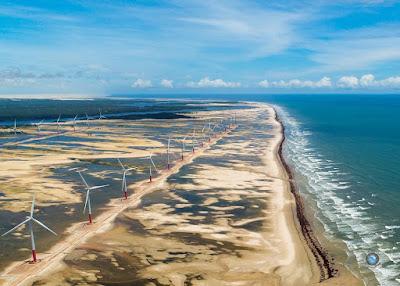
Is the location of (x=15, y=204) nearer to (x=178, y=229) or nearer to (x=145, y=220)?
(x=145, y=220)

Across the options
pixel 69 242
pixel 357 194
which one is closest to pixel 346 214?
pixel 357 194

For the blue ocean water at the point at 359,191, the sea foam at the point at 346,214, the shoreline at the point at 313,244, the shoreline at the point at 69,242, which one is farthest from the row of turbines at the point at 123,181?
the sea foam at the point at 346,214

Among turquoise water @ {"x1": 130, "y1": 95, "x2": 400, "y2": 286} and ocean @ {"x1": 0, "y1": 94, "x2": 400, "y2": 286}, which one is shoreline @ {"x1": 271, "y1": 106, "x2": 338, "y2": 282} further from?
turquoise water @ {"x1": 130, "y1": 95, "x2": 400, "y2": 286}

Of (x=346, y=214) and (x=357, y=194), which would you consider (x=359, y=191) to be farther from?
(x=346, y=214)

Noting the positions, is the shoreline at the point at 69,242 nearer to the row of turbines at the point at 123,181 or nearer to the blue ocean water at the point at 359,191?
the row of turbines at the point at 123,181

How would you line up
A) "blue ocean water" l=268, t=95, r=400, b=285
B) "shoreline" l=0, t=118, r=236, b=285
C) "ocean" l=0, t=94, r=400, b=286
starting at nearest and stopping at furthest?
"shoreline" l=0, t=118, r=236, b=285, "ocean" l=0, t=94, r=400, b=286, "blue ocean water" l=268, t=95, r=400, b=285

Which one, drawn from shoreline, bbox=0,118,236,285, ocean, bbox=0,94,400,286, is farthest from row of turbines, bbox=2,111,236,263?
ocean, bbox=0,94,400,286

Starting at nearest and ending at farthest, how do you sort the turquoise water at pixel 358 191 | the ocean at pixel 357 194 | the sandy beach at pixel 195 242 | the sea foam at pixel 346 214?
the sandy beach at pixel 195 242 → the sea foam at pixel 346 214 → the ocean at pixel 357 194 → the turquoise water at pixel 358 191

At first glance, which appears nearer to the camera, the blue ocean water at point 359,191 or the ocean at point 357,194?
the ocean at point 357,194
